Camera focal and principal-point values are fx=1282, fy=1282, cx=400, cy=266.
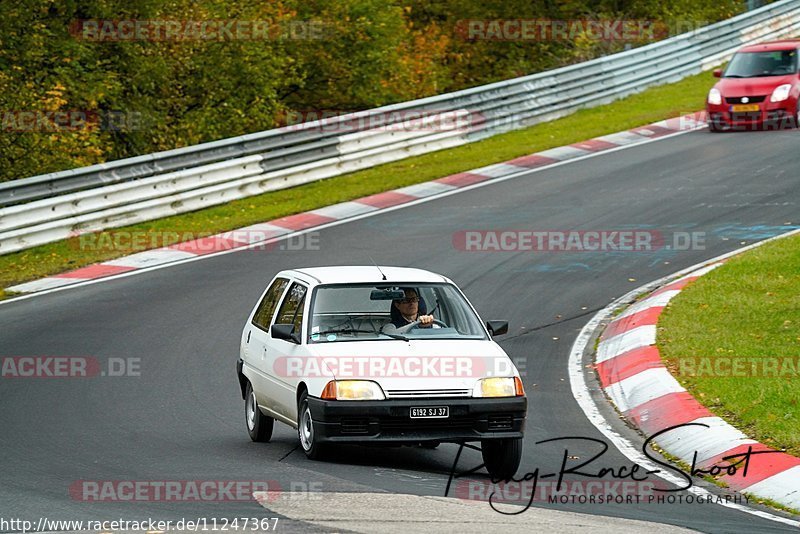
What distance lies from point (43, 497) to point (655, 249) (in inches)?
447

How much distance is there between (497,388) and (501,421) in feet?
0.88

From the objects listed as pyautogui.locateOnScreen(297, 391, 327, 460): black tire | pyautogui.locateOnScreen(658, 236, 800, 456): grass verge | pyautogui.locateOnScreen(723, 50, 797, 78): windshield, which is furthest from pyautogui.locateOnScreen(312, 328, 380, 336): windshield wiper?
pyautogui.locateOnScreen(723, 50, 797, 78): windshield

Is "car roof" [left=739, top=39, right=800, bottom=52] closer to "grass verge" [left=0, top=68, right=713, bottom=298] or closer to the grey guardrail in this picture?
"grass verge" [left=0, top=68, right=713, bottom=298]

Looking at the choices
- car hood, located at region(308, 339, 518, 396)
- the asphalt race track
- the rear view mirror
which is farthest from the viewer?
the rear view mirror

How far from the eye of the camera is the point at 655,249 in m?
17.9

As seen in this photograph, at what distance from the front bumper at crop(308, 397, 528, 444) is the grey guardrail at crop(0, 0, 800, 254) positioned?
11278 mm

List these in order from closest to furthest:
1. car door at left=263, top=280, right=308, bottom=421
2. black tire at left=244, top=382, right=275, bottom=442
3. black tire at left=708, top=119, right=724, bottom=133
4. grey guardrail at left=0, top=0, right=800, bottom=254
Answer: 1. car door at left=263, top=280, right=308, bottom=421
2. black tire at left=244, top=382, right=275, bottom=442
3. grey guardrail at left=0, top=0, right=800, bottom=254
4. black tire at left=708, top=119, right=724, bottom=133

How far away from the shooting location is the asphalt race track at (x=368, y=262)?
354 inches

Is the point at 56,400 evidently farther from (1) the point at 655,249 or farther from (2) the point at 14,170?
(2) the point at 14,170

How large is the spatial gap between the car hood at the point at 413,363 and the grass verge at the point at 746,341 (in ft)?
6.80

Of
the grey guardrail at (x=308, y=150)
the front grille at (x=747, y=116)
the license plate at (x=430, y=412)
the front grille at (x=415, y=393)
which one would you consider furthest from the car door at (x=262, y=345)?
the front grille at (x=747, y=116)

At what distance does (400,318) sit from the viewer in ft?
34.3

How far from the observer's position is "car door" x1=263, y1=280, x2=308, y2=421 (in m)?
9.86

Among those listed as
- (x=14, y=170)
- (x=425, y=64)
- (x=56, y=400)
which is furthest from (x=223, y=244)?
(x=425, y=64)
